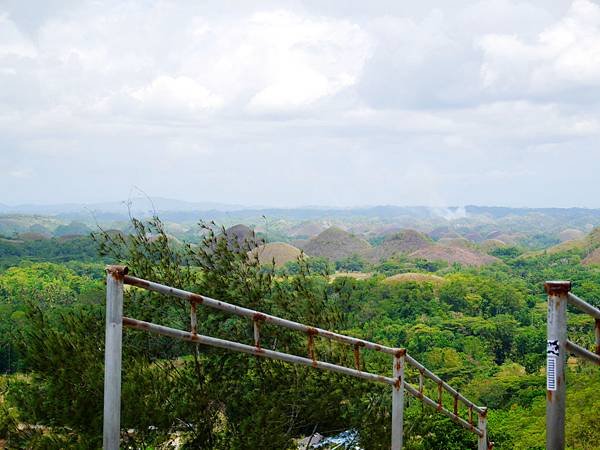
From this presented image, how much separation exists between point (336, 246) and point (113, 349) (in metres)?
105

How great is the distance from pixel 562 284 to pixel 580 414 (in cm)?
1601

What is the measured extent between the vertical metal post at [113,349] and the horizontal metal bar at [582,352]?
185 cm

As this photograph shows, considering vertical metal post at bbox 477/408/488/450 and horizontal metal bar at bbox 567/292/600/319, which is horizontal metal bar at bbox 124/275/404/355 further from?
vertical metal post at bbox 477/408/488/450

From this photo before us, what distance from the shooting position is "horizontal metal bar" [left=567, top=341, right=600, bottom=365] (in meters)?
2.75

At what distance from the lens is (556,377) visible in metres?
2.65

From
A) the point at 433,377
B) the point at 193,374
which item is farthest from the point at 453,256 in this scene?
the point at 433,377

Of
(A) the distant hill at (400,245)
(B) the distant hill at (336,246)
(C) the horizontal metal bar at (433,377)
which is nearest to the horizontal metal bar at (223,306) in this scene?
(C) the horizontal metal bar at (433,377)

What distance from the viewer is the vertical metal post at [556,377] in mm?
2631

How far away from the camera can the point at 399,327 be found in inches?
1485

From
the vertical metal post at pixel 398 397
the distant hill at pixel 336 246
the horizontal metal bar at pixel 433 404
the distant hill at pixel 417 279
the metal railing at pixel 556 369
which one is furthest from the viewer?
the distant hill at pixel 336 246

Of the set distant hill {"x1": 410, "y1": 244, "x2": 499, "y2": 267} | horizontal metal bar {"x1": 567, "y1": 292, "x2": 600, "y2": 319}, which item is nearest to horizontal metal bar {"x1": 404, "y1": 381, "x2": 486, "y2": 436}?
horizontal metal bar {"x1": 567, "y1": 292, "x2": 600, "y2": 319}

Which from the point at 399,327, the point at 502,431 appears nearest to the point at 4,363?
the point at 399,327

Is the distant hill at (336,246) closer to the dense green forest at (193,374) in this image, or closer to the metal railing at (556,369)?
the dense green forest at (193,374)

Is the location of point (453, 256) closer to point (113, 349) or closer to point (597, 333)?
point (597, 333)
